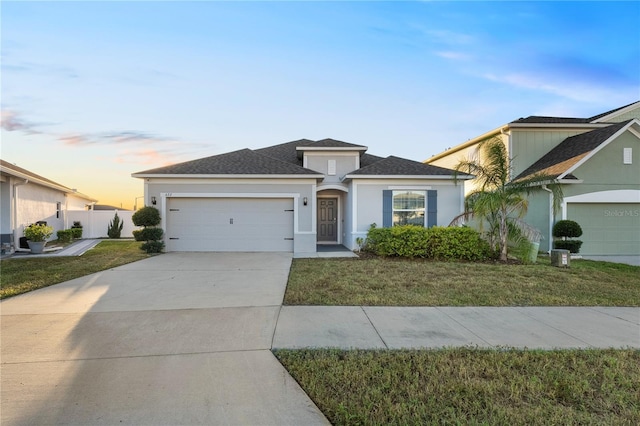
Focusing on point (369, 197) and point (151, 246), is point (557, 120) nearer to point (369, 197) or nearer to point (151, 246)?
point (369, 197)

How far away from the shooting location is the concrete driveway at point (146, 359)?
103 inches

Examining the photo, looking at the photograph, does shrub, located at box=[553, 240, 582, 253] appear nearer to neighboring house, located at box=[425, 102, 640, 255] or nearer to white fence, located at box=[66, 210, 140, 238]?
neighboring house, located at box=[425, 102, 640, 255]

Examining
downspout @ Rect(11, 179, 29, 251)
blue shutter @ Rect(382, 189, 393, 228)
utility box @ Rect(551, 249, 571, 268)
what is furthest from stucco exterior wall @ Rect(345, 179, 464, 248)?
downspout @ Rect(11, 179, 29, 251)

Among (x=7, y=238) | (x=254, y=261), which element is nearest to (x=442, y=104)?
(x=254, y=261)

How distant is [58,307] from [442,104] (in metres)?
13.3

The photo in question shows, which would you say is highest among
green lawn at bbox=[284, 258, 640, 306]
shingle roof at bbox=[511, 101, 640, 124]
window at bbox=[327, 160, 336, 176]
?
shingle roof at bbox=[511, 101, 640, 124]

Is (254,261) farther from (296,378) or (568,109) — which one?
(568,109)

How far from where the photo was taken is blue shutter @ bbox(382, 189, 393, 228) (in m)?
12.6

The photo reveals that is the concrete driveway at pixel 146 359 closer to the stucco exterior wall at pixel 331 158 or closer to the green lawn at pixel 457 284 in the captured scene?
the green lawn at pixel 457 284

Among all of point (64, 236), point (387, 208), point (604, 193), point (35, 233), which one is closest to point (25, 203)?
point (35, 233)

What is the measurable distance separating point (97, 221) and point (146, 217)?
34.1 feet

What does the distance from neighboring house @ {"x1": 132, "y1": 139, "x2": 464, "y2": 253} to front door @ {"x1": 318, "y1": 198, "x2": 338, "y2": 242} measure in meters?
2.47

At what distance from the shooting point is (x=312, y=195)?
41.6ft

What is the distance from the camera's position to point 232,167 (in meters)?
12.8
